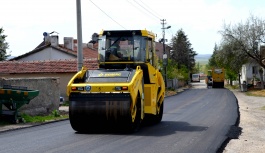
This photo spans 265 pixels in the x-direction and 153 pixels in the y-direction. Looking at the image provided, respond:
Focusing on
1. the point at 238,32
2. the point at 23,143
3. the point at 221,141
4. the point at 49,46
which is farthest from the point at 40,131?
the point at 238,32

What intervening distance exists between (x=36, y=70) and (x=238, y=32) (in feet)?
109

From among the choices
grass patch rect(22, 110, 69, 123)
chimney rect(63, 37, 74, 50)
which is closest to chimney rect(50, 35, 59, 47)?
chimney rect(63, 37, 74, 50)

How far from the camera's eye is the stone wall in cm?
2148

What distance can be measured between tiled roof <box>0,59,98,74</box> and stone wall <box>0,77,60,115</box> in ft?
47.3

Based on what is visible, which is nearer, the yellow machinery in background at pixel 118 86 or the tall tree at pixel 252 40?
the yellow machinery in background at pixel 118 86

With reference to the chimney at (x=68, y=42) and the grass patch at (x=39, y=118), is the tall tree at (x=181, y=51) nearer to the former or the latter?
the chimney at (x=68, y=42)

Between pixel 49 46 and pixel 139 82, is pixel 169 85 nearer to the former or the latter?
pixel 49 46

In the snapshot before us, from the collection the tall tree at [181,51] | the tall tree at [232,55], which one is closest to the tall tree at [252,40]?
the tall tree at [232,55]

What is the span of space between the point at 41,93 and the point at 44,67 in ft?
56.7

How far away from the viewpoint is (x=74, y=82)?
1463 cm

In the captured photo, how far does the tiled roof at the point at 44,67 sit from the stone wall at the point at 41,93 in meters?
14.4

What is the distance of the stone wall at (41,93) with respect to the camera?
70.5 ft

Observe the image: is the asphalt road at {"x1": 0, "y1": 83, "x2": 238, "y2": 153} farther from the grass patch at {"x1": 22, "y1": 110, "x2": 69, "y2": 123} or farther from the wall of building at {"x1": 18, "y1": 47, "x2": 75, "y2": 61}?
the wall of building at {"x1": 18, "y1": 47, "x2": 75, "y2": 61}

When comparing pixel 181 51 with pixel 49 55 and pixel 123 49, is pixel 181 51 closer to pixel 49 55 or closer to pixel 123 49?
pixel 49 55
